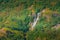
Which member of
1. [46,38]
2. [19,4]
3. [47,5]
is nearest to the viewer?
[46,38]

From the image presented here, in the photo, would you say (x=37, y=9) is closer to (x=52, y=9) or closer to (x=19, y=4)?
(x=52, y=9)

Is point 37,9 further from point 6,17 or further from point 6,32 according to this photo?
point 6,32

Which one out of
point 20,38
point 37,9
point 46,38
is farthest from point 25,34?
point 37,9

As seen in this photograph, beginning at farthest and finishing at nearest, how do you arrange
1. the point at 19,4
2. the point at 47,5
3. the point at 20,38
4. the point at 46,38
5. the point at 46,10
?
the point at 19,4, the point at 47,5, the point at 46,10, the point at 20,38, the point at 46,38

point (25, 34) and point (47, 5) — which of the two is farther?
point (47, 5)

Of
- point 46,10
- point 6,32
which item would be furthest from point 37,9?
point 6,32

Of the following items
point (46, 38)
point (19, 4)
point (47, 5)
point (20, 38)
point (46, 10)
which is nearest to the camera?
point (46, 38)
